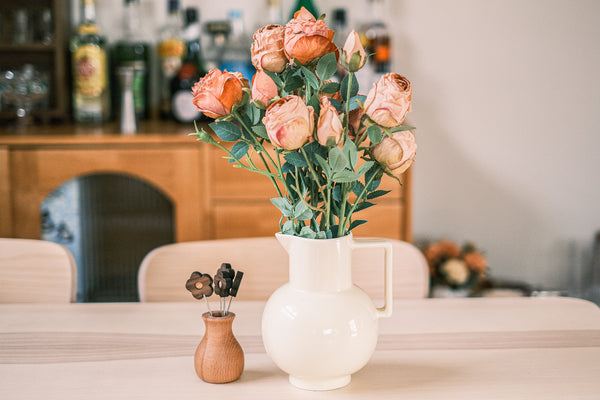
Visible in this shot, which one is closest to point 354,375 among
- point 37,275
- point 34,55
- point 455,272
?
point 37,275

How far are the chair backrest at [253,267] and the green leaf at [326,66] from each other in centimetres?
52

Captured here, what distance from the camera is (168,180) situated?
5.81 ft

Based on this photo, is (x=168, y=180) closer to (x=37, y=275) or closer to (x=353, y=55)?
(x=37, y=275)

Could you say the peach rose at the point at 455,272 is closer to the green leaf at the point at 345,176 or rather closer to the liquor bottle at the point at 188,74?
the liquor bottle at the point at 188,74

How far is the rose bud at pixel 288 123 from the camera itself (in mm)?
533

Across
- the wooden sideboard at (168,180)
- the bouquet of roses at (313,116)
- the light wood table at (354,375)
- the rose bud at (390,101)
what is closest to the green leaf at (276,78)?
the bouquet of roses at (313,116)

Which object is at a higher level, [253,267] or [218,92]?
[218,92]

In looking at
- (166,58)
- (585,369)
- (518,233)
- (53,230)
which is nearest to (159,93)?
(166,58)

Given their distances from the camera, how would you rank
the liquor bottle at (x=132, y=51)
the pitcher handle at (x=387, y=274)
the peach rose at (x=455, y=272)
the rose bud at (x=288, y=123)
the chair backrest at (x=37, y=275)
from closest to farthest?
the rose bud at (x=288, y=123), the pitcher handle at (x=387, y=274), the chair backrest at (x=37, y=275), the peach rose at (x=455, y=272), the liquor bottle at (x=132, y=51)

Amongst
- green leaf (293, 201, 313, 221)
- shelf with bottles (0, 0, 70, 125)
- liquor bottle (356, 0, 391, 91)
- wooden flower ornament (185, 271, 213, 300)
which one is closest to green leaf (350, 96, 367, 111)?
green leaf (293, 201, 313, 221)

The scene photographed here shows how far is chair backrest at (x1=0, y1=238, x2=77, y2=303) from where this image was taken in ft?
3.31

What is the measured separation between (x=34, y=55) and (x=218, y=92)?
68.6 inches

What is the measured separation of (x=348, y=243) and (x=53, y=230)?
1446mm

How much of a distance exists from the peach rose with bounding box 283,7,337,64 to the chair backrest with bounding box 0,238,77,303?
0.63 m
